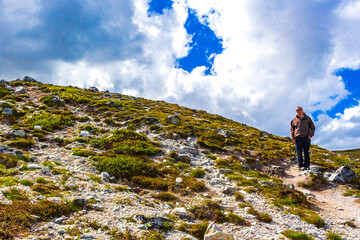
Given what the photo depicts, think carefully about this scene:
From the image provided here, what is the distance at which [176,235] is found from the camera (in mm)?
7566

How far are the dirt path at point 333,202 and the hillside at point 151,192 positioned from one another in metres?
0.05

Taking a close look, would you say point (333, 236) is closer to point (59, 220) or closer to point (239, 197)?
point (239, 197)

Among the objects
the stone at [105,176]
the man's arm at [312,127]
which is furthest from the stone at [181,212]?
the man's arm at [312,127]

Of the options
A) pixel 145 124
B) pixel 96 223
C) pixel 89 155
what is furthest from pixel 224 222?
pixel 145 124

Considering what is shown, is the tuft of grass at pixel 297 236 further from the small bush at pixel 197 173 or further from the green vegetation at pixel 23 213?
the green vegetation at pixel 23 213

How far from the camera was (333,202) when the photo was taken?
1266 cm

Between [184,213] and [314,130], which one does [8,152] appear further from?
[314,130]

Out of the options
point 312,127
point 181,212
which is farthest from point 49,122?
point 312,127

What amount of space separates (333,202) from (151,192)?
435 inches

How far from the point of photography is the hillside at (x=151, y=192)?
296 inches

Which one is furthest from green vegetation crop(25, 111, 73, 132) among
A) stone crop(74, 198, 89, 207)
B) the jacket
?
the jacket

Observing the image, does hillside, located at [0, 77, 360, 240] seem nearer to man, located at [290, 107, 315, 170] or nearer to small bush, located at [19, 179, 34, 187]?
small bush, located at [19, 179, 34, 187]

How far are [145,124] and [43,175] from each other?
18.5 m

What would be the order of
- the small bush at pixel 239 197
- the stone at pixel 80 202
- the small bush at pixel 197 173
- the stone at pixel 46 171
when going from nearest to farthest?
the stone at pixel 80 202
the stone at pixel 46 171
the small bush at pixel 239 197
the small bush at pixel 197 173
